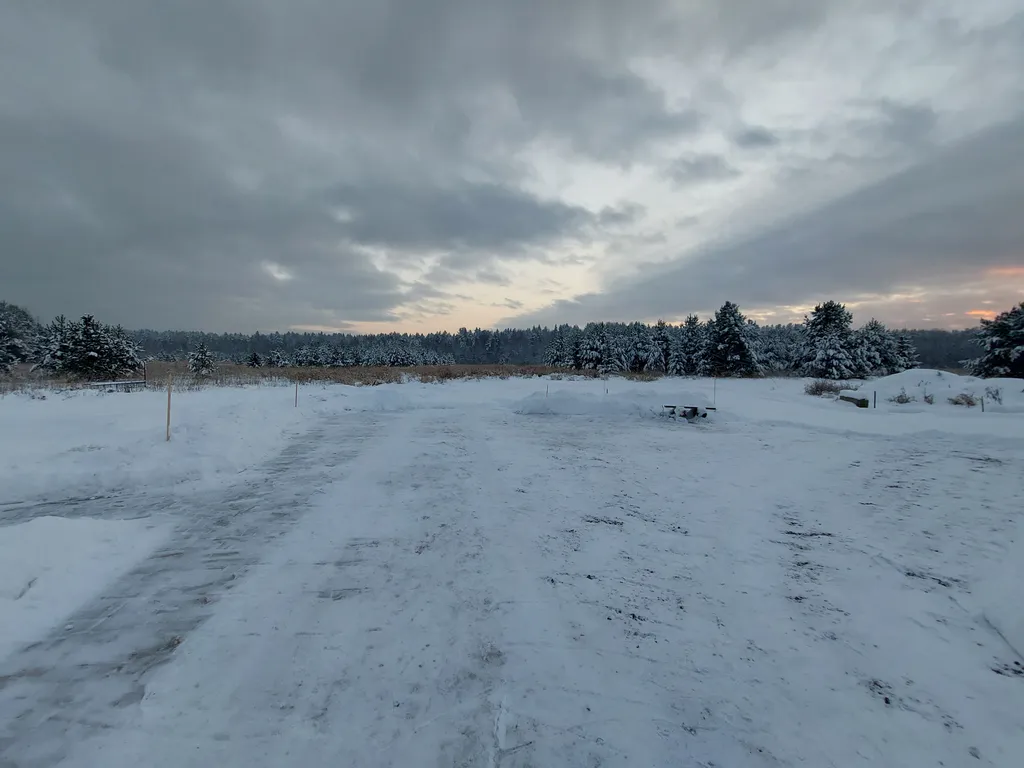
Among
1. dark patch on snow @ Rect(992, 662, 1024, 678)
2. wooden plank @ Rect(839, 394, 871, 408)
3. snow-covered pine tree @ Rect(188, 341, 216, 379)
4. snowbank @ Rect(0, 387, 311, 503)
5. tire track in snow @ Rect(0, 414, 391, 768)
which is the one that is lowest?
tire track in snow @ Rect(0, 414, 391, 768)

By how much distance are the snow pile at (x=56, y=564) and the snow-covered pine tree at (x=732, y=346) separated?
1636 inches

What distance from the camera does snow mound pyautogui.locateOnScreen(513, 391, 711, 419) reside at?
16609 millimetres

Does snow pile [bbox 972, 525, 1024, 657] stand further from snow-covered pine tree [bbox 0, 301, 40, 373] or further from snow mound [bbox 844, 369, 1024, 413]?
snow-covered pine tree [bbox 0, 301, 40, 373]

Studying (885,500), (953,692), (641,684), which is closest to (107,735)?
(641,684)

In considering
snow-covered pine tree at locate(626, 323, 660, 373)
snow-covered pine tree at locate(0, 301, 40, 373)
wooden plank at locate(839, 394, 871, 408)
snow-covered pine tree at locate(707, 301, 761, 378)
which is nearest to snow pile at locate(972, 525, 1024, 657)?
wooden plank at locate(839, 394, 871, 408)

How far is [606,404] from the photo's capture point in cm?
1709

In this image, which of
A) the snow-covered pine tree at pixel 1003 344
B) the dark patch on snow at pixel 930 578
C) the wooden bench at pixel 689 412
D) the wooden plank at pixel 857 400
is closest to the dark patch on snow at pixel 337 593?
the dark patch on snow at pixel 930 578

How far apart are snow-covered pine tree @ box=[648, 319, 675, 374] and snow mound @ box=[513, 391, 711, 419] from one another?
3784 cm

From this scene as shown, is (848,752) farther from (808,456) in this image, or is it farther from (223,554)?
(808,456)

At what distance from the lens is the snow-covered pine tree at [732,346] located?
130 feet

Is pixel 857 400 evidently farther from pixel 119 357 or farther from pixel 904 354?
pixel 904 354

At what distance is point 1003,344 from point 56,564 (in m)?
34.9

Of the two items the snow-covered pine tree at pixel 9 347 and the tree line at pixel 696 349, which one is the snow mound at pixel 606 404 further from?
the snow-covered pine tree at pixel 9 347

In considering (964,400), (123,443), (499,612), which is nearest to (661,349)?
(964,400)
